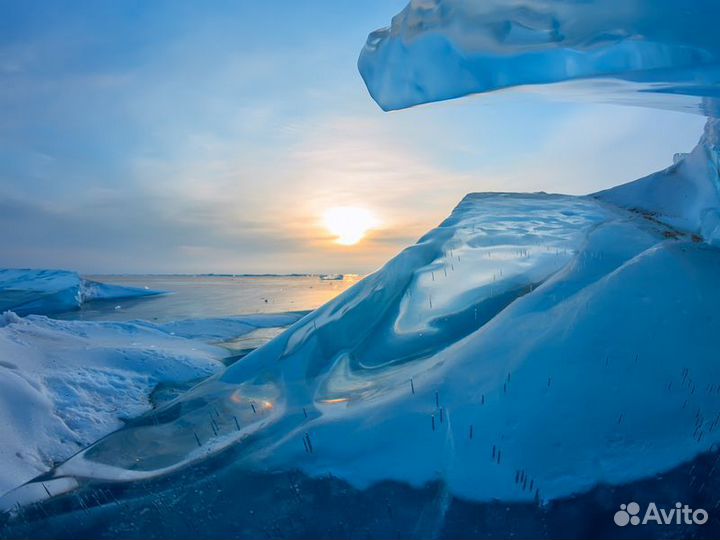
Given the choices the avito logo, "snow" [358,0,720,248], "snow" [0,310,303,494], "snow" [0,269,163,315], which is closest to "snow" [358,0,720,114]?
"snow" [358,0,720,248]

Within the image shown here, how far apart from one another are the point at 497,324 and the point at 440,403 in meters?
1.00

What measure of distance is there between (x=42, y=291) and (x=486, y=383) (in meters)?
20.7

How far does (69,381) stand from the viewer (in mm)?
5105

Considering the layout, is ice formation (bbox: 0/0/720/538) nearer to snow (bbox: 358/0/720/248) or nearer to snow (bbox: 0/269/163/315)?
snow (bbox: 358/0/720/248)

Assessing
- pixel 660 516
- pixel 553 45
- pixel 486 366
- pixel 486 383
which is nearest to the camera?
pixel 660 516

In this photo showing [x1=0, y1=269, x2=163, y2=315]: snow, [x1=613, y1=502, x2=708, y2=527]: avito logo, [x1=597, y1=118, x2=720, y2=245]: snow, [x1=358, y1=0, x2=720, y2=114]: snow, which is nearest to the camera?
[x1=613, y1=502, x2=708, y2=527]: avito logo

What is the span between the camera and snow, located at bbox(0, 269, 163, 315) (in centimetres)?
1719

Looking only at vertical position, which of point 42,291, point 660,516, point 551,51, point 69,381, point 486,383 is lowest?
point 660,516

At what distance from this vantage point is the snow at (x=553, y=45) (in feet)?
10.3

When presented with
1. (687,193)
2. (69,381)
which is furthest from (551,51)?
(69,381)

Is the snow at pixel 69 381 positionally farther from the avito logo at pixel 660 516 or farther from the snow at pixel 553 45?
the snow at pixel 553 45

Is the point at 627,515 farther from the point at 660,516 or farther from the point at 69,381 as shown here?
the point at 69,381

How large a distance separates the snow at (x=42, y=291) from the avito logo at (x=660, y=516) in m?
20.1

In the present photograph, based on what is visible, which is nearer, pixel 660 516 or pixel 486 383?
pixel 660 516
